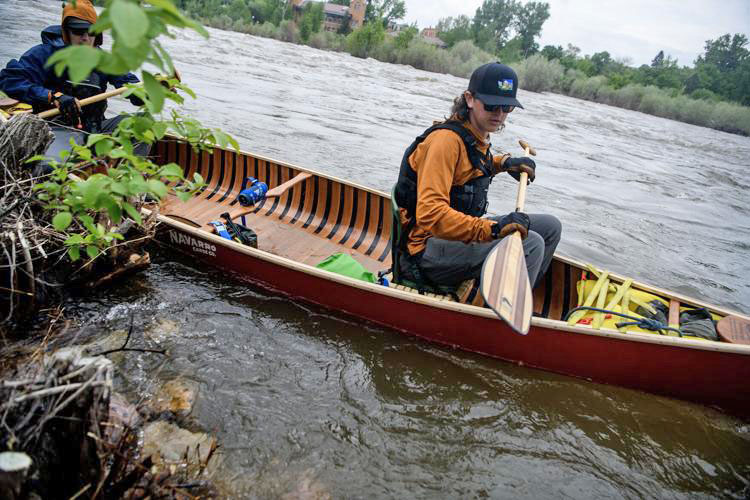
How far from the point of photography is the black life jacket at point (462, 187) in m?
3.13

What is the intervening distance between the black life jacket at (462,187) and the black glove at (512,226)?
28cm

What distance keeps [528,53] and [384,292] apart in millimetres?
85600

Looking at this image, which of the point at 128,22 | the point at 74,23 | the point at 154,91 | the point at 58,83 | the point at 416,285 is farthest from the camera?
the point at 58,83

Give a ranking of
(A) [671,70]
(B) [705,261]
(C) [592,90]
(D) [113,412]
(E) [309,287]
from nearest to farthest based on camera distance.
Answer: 1. (D) [113,412]
2. (E) [309,287]
3. (B) [705,261]
4. (C) [592,90]
5. (A) [671,70]

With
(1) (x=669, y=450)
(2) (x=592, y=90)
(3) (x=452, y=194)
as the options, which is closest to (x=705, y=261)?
(1) (x=669, y=450)

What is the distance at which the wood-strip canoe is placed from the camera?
3.07 metres

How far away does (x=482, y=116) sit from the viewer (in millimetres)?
3053

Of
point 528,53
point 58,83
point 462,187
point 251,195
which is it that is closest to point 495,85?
point 462,187

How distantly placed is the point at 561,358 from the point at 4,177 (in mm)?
3729

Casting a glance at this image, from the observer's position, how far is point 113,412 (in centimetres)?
222

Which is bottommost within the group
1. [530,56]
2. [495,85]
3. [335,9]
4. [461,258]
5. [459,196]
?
[461,258]

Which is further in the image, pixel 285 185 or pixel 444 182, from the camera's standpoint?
pixel 285 185

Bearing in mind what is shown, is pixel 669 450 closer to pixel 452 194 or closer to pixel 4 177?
pixel 452 194

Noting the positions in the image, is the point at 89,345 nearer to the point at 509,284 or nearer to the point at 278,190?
the point at 278,190
